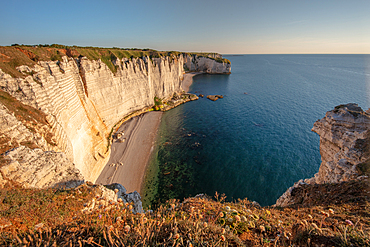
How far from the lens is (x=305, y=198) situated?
1043 cm

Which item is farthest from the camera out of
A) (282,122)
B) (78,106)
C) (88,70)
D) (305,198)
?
(282,122)

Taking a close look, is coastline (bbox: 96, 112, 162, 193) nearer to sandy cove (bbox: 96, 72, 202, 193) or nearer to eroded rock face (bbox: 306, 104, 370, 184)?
sandy cove (bbox: 96, 72, 202, 193)

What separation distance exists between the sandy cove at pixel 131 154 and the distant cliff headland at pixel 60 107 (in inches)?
78.2

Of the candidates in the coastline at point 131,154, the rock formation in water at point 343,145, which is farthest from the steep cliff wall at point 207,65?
the rock formation in water at point 343,145

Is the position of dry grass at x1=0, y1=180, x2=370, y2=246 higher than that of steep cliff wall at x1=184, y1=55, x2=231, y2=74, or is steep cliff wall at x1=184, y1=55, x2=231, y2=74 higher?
steep cliff wall at x1=184, y1=55, x2=231, y2=74

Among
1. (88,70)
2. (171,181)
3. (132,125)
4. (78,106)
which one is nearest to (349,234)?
(171,181)

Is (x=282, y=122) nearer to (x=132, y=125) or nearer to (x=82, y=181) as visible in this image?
(x=132, y=125)

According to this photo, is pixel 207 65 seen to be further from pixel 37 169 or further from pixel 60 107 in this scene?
pixel 37 169

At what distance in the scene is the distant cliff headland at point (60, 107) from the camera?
1006 centimetres

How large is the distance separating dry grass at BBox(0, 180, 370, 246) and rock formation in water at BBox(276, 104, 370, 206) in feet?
16.2

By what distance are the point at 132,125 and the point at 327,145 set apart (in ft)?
114

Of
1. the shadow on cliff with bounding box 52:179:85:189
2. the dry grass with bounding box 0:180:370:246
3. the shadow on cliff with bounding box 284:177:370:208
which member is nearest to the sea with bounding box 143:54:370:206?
the shadow on cliff with bounding box 284:177:370:208

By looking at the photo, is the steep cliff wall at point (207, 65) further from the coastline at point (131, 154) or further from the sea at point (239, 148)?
the coastline at point (131, 154)

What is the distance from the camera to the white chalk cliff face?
545 inches
